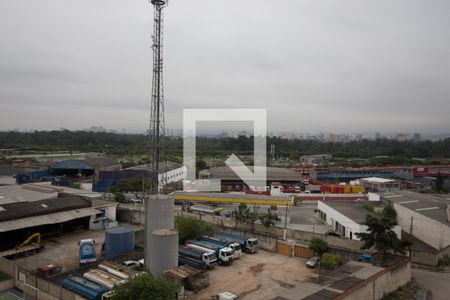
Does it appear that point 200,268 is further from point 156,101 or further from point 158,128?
point 156,101

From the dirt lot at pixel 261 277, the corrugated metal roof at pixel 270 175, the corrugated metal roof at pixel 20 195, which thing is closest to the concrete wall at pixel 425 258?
the dirt lot at pixel 261 277

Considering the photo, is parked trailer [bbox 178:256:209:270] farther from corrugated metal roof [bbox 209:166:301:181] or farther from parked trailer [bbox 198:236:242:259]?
corrugated metal roof [bbox 209:166:301:181]

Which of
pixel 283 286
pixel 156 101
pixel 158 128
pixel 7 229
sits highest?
pixel 156 101

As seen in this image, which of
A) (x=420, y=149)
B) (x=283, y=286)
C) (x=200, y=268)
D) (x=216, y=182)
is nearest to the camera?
(x=283, y=286)

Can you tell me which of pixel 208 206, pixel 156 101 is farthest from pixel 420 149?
pixel 156 101

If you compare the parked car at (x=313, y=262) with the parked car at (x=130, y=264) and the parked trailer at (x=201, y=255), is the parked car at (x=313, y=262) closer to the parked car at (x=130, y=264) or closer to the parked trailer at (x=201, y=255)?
the parked trailer at (x=201, y=255)

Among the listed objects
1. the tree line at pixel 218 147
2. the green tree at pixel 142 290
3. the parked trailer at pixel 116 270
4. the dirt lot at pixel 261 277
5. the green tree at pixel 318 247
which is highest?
the tree line at pixel 218 147

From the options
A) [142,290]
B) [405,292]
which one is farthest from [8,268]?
[405,292]
